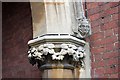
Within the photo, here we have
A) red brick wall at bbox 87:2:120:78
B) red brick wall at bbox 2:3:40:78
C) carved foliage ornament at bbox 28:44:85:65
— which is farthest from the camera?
red brick wall at bbox 2:3:40:78

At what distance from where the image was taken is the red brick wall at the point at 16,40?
10.0 feet

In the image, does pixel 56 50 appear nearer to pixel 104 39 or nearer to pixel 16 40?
pixel 104 39

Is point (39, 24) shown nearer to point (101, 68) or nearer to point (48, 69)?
point (48, 69)

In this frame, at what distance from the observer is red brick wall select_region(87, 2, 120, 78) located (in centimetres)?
223

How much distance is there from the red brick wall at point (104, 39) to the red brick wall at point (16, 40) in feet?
2.41

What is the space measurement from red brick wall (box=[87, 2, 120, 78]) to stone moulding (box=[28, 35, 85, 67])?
0.20 meters

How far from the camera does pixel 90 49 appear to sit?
235 cm

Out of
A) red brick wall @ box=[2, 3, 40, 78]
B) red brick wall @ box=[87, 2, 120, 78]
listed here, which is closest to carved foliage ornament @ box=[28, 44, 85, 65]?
red brick wall @ box=[87, 2, 120, 78]

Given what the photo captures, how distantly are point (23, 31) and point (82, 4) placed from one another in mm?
925

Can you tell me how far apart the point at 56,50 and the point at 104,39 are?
412 mm

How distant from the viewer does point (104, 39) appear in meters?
2.30

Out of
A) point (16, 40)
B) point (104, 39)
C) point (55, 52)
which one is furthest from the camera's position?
point (16, 40)

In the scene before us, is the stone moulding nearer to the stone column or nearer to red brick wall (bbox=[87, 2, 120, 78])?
the stone column

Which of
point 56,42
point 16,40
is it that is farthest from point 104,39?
point 16,40
